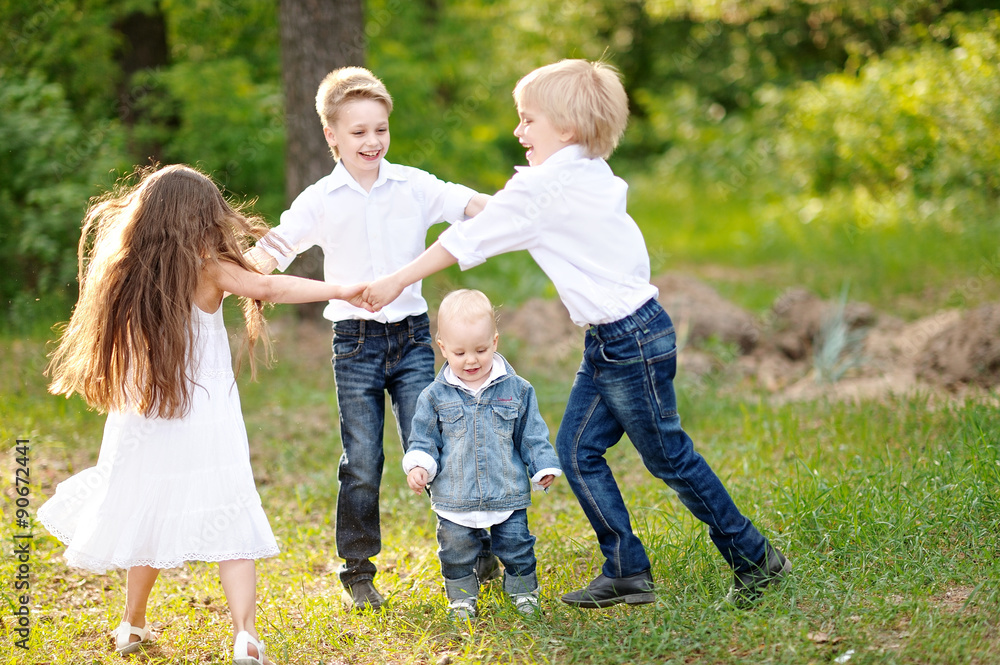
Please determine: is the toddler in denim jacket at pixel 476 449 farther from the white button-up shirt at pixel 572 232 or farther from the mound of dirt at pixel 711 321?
the mound of dirt at pixel 711 321

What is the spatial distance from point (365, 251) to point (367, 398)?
55 centimetres

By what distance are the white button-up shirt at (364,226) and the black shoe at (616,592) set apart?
1.21 m

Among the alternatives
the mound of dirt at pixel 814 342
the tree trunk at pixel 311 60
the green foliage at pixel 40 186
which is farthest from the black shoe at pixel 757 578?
the green foliage at pixel 40 186

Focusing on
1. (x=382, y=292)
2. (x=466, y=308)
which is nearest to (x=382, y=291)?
(x=382, y=292)

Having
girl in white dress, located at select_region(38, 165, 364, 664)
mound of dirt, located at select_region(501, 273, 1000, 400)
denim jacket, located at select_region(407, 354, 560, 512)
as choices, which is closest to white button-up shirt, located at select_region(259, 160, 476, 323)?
girl in white dress, located at select_region(38, 165, 364, 664)

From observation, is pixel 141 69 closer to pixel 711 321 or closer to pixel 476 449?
pixel 711 321

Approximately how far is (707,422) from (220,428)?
3227 mm

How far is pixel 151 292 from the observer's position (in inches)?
120

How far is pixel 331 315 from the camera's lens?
11.4ft

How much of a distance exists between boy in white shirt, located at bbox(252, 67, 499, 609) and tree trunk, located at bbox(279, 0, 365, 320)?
11.8ft

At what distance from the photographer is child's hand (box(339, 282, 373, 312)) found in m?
3.20

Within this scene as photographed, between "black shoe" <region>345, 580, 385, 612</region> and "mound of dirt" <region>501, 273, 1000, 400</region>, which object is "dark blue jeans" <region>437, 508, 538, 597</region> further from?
"mound of dirt" <region>501, 273, 1000, 400</region>

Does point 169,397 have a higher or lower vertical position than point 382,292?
lower

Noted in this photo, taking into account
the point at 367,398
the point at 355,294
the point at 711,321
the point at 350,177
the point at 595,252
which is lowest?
the point at 367,398
